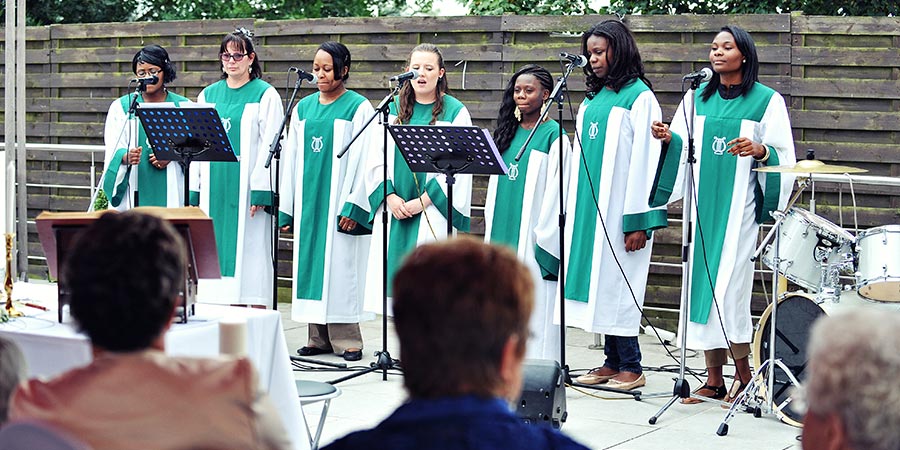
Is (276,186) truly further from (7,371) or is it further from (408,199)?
(7,371)

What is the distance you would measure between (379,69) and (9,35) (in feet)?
12.0

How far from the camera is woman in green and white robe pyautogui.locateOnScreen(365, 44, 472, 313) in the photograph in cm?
709

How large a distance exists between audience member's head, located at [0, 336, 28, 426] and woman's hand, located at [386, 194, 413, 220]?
505cm

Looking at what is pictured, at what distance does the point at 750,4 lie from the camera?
10734 millimetres

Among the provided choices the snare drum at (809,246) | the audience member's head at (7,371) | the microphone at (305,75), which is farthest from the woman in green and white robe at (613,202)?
the audience member's head at (7,371)

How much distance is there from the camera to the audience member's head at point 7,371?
83.5 inches

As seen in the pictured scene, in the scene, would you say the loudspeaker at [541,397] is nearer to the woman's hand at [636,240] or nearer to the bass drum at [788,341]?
the bass drum at [788,341]

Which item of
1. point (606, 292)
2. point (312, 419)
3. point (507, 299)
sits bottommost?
point (312, 419)

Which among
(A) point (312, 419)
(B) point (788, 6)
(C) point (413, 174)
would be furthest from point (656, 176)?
(B) point (788, 6)

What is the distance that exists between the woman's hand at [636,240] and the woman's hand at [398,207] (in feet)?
4.63

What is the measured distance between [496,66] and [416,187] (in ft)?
5.74

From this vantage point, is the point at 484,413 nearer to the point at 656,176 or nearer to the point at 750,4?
the point at 656,176

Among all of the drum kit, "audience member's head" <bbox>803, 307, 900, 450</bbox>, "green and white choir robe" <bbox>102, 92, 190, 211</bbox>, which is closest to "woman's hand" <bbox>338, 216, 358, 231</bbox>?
"green and white choir robe" <bbox>102, 92, 190, 211</bbox>

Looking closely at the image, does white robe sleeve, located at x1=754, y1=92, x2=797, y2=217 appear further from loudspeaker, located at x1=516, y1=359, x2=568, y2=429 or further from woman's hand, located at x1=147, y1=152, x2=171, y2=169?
woman's hand, located at x1=147, y1=152, x2=171, y2=169
